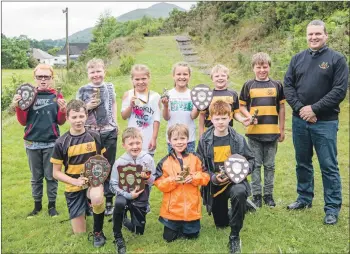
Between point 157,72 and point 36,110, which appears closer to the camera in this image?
point 36,110

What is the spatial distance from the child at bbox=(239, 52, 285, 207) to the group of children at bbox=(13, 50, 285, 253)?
0.01m

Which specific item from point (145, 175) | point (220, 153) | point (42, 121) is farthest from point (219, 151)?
point (42, 121)

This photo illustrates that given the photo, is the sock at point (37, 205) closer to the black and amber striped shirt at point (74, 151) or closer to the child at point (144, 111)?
the black and amber striped shirt at point (74, 151)

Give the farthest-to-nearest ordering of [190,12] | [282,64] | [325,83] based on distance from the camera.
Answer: [190,12], [282,64], [325,83]

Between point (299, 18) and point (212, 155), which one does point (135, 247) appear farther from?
point (299, 18)

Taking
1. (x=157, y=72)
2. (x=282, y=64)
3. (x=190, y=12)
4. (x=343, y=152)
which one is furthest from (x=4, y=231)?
(x=190, y=12)

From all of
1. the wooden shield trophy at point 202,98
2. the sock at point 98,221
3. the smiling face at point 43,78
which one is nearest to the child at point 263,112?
the wooden shield trophy at point 202,98

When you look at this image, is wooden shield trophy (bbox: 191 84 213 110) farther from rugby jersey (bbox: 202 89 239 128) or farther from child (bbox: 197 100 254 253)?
child (bbox: 197 100 254 253)

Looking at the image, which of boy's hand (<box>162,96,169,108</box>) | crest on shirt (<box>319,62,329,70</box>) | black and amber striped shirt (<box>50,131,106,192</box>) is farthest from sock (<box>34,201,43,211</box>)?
crest on shirt (<box>319,62,329,70</box>)

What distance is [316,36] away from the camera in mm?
4855

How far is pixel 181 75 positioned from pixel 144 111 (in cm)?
63

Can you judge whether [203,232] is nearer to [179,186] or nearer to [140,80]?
[179,186]

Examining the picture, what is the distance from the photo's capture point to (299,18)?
60.2ft

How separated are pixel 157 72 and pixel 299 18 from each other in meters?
6.81
